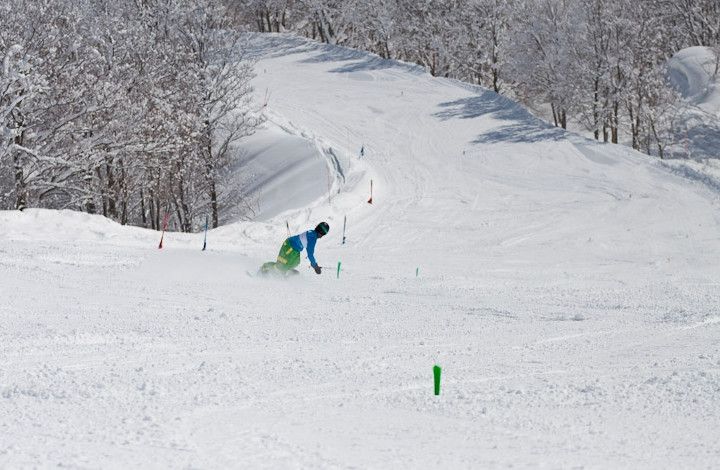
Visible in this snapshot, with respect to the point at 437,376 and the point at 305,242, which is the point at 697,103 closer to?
the point at 305,242

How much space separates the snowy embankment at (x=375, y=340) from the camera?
700cm

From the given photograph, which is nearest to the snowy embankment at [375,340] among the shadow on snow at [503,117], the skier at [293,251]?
the skier at [293,251]

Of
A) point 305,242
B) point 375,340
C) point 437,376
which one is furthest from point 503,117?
point 437,376

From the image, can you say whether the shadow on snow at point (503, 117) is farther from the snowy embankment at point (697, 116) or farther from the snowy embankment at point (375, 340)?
the snowy embankment at point (375, 340)

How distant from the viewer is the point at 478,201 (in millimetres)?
32906

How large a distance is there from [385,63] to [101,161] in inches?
1389

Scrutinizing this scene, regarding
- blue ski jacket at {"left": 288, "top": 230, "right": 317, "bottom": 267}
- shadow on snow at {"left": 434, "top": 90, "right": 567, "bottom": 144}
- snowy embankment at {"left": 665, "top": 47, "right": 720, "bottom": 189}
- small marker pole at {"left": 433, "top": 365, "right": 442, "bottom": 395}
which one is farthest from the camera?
shadow on snow at {"left": 434, "top": 90, "right": 567, "bottom": 144}

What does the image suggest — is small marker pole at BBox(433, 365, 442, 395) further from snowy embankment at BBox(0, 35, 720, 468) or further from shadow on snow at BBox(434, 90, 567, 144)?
shadow on snow at BBox(434, 90, 567, 144)

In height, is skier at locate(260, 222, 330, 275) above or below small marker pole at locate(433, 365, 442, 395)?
below

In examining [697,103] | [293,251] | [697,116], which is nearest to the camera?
[293,251]

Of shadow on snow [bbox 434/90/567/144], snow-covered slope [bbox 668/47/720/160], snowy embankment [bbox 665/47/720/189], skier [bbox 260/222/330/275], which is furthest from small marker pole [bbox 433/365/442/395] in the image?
shadow on snow [bbox 434/90/567/144]

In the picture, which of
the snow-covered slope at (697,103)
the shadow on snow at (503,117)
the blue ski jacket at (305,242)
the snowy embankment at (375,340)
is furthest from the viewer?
the snow-covered slope at (697,103)

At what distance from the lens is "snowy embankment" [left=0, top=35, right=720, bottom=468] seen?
23.0 feet

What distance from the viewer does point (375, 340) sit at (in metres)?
11.9
